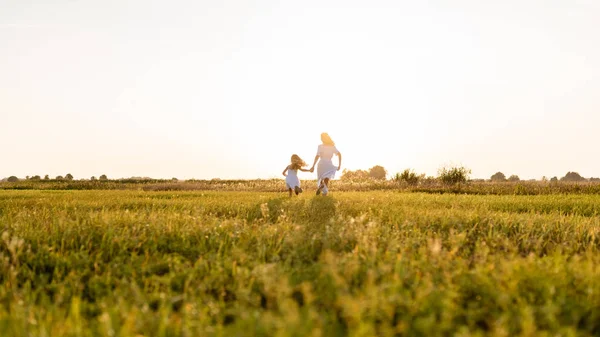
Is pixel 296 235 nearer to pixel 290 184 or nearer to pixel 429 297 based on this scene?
pixel 429 297

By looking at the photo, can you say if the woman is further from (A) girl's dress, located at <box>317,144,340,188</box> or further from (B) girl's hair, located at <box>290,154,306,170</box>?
(B) girl's hair, located at <box>290,154,306,170</box>

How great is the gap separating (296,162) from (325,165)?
180cm

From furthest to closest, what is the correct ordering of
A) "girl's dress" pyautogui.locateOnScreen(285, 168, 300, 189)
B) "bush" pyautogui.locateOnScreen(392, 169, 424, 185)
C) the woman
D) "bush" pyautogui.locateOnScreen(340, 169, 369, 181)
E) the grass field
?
"bush" pyautogui.locateOnScreen(340, 169, 369, 181) → "bush" pyautogui.locateOnScreen(392, 169, 424, 185) → "girl's dress" pyautogui.locateOnScreen(285, 168, 300, 189) → the woman → the grass field

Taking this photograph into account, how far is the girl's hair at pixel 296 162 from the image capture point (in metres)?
18.9

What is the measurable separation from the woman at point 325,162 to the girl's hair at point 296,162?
55.0 inches

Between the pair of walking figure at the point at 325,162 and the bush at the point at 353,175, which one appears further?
the bush at the point at 353,175

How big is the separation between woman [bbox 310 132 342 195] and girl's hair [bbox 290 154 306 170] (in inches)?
55.0

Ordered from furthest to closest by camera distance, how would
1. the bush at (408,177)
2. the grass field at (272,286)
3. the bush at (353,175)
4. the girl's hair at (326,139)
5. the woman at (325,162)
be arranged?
the bush at (353,175) < the bush at (408,177) < the girl's hair at (326,139) < the woman at (325,162) < the grass field at (272,286)

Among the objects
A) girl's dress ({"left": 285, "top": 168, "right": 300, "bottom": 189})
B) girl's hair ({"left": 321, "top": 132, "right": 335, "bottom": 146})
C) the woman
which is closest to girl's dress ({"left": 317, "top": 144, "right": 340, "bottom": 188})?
the woman

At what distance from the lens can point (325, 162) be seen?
17516mm

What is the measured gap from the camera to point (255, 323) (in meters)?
3.41

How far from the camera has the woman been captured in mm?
17500

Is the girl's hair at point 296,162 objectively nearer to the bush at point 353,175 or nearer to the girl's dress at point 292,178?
the girl's dress at point 292,178

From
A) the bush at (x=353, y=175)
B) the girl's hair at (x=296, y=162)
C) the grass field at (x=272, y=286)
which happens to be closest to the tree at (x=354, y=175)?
the bush at (x=353, y=175)
